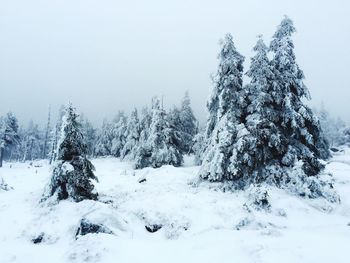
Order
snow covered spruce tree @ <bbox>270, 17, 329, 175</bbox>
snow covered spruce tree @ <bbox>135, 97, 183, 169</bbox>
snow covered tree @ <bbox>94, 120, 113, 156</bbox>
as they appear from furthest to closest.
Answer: snow covered tree @ <bbox>94, 120, 113, 156</bbox>
snow covered spruce tree @ <bbox>135, 97, 183, 169</bbox>
snow covered spruce tree @ <bbox>270, 17, 329, 175</bbox>

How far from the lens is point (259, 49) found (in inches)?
900

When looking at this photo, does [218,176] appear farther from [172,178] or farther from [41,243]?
[41,243]

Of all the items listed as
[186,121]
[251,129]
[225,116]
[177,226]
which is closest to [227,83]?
[225,116]

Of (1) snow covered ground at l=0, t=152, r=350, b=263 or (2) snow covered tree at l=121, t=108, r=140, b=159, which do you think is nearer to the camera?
(1) snow covered ground at l=0, t=152, r=350, b=263

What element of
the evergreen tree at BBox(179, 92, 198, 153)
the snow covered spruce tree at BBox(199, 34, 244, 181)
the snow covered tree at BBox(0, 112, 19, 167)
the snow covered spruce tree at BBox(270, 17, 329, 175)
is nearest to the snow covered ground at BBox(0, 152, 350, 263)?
the snow covered spruce tree at BBox(199, 34, 244, 181)

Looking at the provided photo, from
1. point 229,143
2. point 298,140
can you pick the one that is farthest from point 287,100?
point 229,143

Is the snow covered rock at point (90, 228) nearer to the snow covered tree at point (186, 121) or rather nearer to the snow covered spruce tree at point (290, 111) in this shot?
the snow covered spruce tree at point (290, 111)

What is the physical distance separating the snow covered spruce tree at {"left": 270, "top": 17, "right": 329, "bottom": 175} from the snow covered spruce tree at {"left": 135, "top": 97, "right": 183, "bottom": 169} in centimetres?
2018

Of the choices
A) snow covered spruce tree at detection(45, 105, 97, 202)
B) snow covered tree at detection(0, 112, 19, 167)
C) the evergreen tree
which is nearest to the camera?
snow covered spruce tree at detection(45, 105, 97, 202)

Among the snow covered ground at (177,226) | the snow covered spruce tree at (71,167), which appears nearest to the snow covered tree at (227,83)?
the snow covered ground at (177,226)

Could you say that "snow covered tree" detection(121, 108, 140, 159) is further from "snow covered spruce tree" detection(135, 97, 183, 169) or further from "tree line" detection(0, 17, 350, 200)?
"tree line" detection(0, 17, 350, 200)

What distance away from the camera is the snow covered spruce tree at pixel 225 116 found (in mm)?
20781

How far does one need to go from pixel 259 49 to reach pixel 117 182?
13625mm

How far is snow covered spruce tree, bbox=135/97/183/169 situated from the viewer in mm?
40969
